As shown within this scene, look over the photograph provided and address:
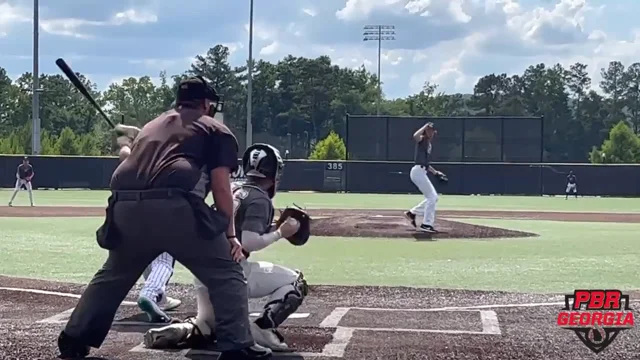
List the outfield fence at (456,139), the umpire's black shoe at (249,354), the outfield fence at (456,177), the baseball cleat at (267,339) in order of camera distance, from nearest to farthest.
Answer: the umpire's black shoe at (249,354), the baseball cleat at (267,339), the outfield fence at (456,177), the outfield fence at (456,139)

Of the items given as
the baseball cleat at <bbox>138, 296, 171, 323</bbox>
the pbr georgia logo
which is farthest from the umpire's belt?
the pbr georgia logo

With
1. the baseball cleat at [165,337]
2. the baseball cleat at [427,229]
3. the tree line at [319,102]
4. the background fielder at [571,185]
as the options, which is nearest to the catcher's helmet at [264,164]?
the baseball cleat at [165,337]

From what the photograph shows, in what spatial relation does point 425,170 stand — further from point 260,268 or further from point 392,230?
point 260,268

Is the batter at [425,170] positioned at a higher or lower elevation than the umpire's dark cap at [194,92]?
lower

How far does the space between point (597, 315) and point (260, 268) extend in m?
2.99

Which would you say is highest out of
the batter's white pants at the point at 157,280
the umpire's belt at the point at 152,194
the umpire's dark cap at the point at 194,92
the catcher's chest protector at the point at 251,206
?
the umpire's dark cap at the point at 194,92

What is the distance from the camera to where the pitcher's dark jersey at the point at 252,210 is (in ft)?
21.5

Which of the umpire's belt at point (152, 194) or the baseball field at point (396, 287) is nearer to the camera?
the umpire's belt at point (152, 194)

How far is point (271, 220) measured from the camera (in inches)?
265

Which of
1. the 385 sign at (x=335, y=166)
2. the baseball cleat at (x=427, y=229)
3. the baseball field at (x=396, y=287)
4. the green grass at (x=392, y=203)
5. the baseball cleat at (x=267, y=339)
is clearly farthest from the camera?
the 385 sign at (x=335, y=166)

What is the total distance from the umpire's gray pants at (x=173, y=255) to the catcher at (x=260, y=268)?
0.54 metres

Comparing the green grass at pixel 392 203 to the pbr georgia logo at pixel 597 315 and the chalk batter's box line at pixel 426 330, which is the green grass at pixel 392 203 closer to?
the chalk batter's box line at pixel 426 330

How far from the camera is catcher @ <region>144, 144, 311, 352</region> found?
653 centimetres

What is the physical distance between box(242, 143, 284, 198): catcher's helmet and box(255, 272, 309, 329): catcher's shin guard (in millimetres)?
684
